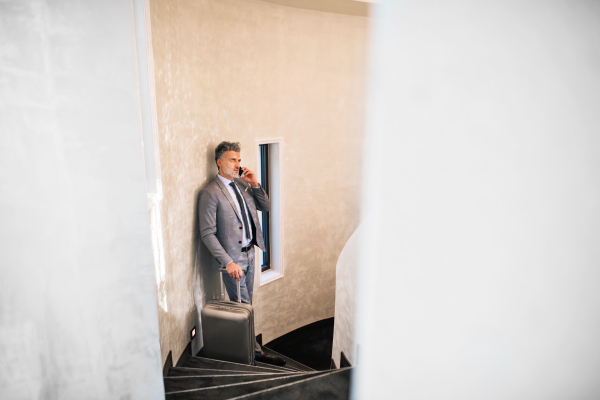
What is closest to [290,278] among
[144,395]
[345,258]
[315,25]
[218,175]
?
[218,175]

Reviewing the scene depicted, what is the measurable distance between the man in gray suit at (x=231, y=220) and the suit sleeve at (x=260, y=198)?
0.12 feet

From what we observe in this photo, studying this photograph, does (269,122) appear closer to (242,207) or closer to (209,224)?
(242,207)

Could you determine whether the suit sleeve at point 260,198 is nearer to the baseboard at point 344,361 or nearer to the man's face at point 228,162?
the man's face at point 228,162

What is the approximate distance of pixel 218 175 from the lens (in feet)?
10.3

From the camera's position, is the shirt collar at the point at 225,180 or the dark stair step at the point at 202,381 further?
the shirt collar at the point at 225,180

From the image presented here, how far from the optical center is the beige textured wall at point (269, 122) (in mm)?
2545

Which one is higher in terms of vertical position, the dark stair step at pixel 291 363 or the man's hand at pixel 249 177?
the man's hand at pixel 249 177

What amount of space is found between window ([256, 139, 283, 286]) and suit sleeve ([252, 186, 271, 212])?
313mm

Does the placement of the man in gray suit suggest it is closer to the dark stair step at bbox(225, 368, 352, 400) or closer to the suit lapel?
the suit lapel

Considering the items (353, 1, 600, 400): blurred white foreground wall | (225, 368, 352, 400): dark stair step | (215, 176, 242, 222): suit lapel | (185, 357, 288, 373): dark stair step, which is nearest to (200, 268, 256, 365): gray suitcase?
(185, 357, 288, 373): dark stair step

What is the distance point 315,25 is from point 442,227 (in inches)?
138

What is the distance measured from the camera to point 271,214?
421cm

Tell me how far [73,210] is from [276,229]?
128 inches

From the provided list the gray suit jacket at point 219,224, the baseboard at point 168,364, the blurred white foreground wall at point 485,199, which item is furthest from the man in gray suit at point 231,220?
the blurred white foreground wall at point 485,199
